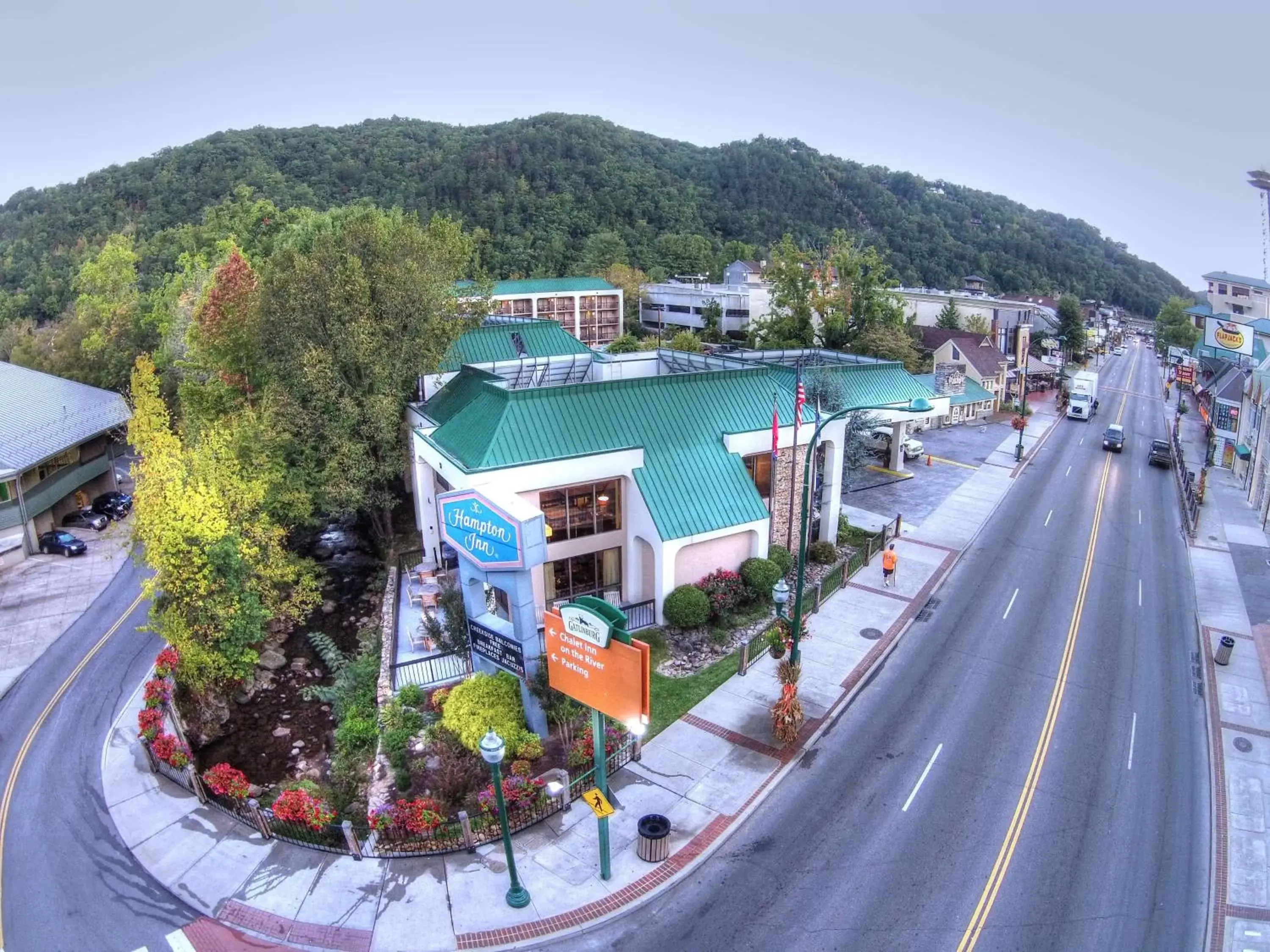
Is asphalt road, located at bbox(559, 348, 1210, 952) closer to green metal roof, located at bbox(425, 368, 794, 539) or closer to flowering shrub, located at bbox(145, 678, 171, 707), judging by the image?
green metal roof, located at bbox(425, 368, 794, 539)

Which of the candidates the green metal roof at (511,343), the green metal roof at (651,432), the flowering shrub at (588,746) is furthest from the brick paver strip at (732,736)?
the green metal roof at (511,343)

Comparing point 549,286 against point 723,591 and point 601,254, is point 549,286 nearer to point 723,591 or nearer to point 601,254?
point 601,254

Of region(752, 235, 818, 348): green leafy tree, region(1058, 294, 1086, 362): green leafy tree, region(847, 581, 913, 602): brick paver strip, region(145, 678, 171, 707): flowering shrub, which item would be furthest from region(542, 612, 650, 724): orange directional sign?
region(1058, 294, 1086, 362): green leafy tree

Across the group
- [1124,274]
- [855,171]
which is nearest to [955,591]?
[855,171]

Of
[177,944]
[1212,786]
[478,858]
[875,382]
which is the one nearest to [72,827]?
[177,944]

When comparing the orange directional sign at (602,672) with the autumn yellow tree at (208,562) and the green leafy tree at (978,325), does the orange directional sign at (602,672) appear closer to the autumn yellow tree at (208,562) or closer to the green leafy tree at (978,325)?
the autumn yellow tree at (208,562)

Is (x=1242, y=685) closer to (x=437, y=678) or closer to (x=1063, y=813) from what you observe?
(x=1063, y=813)

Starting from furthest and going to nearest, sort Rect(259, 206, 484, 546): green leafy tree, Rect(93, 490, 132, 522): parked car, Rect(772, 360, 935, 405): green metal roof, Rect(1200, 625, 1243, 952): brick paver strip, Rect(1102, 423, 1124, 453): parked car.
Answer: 1. Rect(1102, 423, 1124, 453): parked car
2. Rect(93, 490, 132, 522): parked car
3. Rect(772, 360, 935, 405): green metal roof
4. Rect(259, 206, 484, 546): green leafy tree
5. Rect(1200, 625, 1243, 952): brick paver strip
